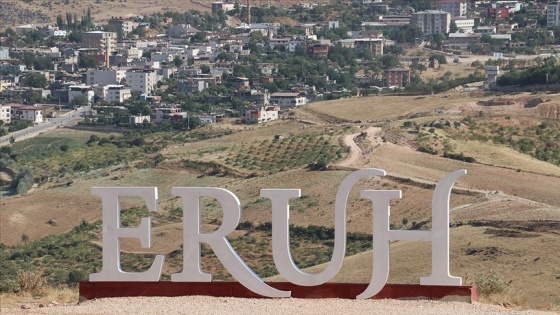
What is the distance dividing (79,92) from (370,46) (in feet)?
98.3

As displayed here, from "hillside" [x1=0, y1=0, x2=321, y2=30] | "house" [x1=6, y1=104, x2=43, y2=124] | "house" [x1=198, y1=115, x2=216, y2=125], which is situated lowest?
"house" [x1=6, y1=104, x2=43, y2=124]

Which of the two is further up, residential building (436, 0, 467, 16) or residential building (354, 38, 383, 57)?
residential building (436, 0, 467, 16)

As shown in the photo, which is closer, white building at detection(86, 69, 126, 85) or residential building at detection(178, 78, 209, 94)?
residential building at detection(178, 78, 209, 94)

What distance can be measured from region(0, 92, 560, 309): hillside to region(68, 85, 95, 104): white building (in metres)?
22.9

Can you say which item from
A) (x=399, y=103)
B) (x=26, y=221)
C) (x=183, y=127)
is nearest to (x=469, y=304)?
(x=26, y=221)

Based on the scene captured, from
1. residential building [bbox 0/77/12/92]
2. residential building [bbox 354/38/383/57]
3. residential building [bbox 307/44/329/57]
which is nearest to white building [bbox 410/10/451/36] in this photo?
residential building [bbox 354/38/383/57]

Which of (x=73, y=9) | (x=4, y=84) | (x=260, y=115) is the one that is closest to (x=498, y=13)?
(x=73, y=9)

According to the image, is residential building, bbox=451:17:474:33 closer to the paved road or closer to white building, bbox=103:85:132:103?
Result: white building, bbox=103:85:132:103

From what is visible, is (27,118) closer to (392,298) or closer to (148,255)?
(148,255)

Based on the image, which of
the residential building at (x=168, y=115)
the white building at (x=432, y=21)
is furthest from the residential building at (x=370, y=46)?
the residential building at (x=168, y=115)

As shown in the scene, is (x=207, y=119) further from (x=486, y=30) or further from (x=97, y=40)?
(x=486, y=30)

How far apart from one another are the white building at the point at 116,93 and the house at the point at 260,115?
69.2ft

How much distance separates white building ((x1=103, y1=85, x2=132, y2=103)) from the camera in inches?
4269

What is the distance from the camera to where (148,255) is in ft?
139
